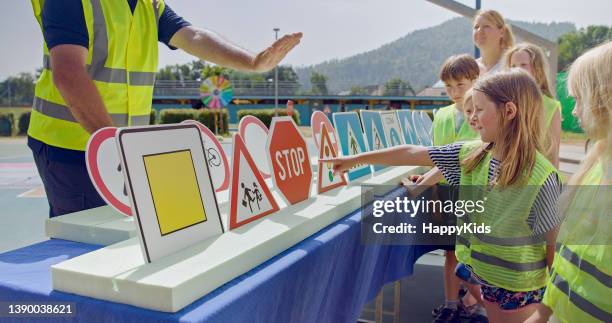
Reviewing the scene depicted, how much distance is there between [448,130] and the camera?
2416 millimetres

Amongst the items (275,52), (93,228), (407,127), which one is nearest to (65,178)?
(93,228)

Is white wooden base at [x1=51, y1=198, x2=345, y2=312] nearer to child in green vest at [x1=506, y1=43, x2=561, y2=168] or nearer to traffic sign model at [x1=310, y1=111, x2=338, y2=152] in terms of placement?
traffic sign model at [x1=310, y1=111, x2=338, y2=152]

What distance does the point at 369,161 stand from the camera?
1.76 meters

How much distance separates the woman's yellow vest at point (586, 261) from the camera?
109cm

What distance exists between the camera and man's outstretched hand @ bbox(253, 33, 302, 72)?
1728 mm

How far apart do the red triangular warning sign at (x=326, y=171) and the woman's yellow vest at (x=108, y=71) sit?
668 mm

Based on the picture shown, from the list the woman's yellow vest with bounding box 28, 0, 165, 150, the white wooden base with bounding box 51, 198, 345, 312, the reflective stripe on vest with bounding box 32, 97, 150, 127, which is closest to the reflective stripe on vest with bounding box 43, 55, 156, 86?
the woman's yellow vest with bounding box 28, 0, 165, 150

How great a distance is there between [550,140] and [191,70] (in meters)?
77.3

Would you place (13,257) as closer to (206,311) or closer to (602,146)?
(206,311)

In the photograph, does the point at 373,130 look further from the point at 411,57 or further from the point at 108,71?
the point at 411,57

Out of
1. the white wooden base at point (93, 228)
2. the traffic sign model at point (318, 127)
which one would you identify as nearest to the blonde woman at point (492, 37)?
the traffic sign model at point (318, 127)

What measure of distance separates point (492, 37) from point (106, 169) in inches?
98.3

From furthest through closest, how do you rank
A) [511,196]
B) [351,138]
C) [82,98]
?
1. [351,138]
2. [511,196]
3. [82,98]

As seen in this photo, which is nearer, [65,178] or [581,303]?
[581,303]
